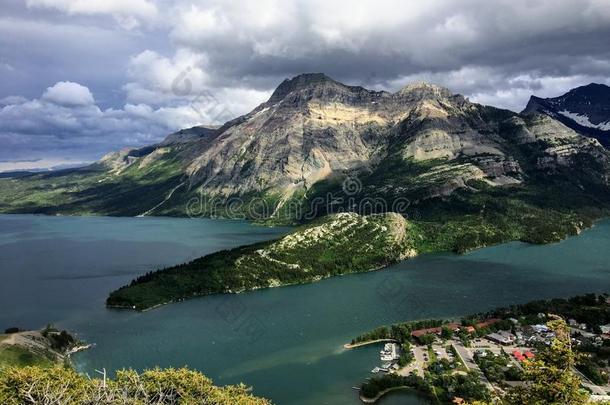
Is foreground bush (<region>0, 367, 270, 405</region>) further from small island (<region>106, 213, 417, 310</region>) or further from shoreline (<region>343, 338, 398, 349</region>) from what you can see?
small island (<region>106, 213, 417, 310</region>)

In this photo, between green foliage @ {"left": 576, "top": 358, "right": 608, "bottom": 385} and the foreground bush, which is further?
green foliage @ {"left": 576, "top": 358, "right": 608, "bottom": 385}

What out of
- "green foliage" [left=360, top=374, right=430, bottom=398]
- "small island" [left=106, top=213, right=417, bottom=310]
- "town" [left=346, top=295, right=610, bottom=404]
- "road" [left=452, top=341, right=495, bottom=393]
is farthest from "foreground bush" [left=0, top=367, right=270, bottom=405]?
"small island" [left=106, top=213, right=417, bottom=310]

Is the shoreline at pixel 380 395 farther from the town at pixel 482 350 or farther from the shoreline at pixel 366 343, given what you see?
the shoreline at pixel 366 343

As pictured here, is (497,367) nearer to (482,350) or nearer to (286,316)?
(482,350)

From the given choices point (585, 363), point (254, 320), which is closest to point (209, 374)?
point (254, 320)

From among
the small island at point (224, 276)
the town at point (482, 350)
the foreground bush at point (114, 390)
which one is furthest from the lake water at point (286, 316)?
the foreground bush at point (114, 390)

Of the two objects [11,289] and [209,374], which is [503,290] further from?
[11,289]
